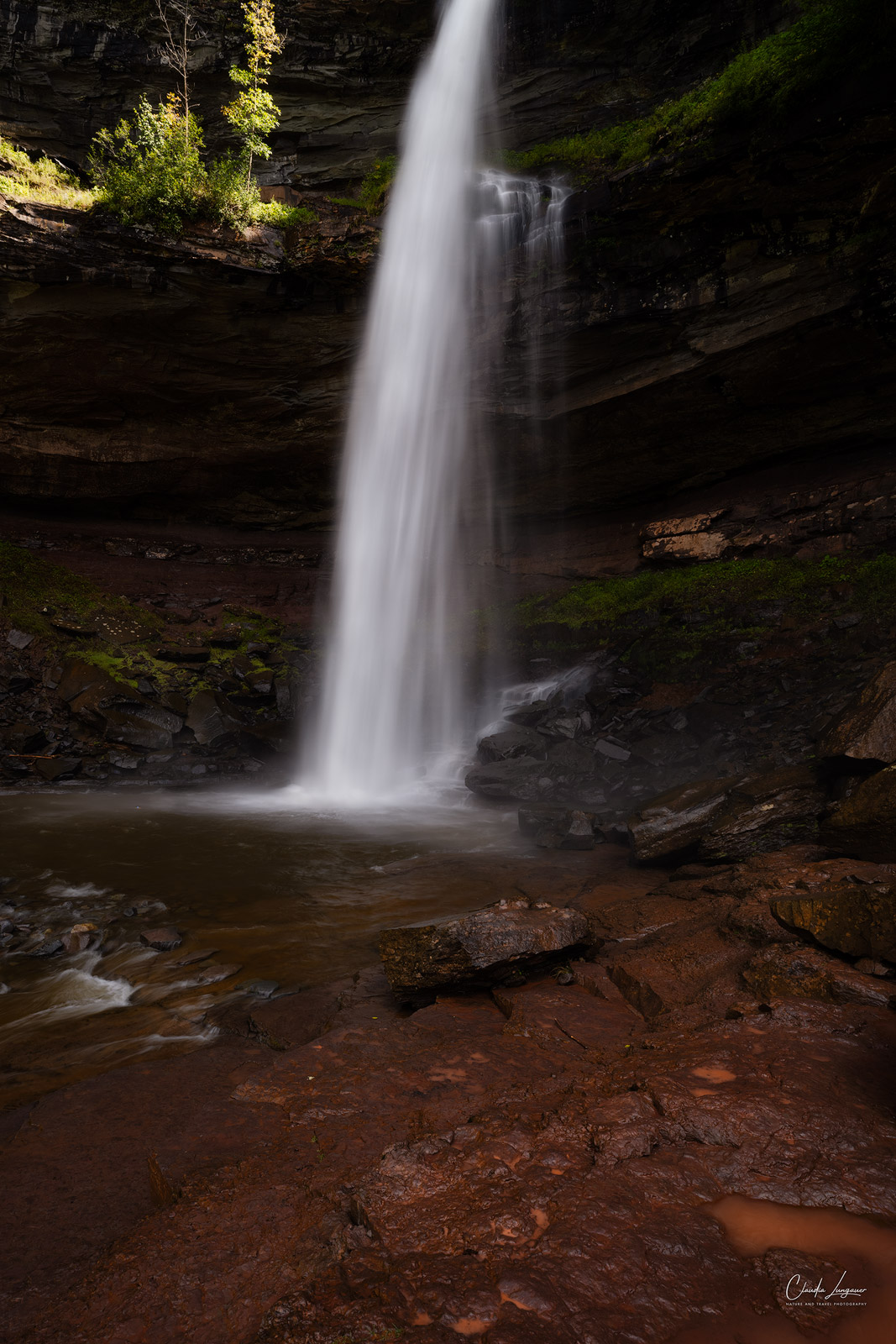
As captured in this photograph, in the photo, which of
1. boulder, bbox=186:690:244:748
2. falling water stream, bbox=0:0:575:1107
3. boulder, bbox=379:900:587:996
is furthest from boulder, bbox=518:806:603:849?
boulder, bbox=186:690:244:748

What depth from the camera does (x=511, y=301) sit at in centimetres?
1467

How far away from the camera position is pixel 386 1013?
12.3 feet

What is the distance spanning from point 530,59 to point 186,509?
54.5 feet

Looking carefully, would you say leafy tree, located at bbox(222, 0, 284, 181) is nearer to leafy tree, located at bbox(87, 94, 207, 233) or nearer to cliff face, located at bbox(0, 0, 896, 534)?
leafy tree, located at bbox(87, 94, 207, 233)

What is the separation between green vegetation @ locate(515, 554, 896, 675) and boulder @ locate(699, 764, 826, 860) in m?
6.55

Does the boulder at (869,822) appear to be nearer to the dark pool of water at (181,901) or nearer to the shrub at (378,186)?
the dark pool of water at (181,901)

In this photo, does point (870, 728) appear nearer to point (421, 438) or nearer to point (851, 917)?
point (851, 917)

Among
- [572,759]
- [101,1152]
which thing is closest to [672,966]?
[101,1152]

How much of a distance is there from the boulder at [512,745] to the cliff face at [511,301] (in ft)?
25.6

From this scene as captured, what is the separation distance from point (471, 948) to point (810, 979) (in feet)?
6.36

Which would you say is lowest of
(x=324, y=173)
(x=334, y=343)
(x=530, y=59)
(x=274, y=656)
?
(x=274, y=656)

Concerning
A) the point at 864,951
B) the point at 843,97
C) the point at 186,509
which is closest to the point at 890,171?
the point at 843,97

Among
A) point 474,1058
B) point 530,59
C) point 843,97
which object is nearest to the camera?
point 474,1058

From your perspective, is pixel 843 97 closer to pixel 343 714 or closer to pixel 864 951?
pixel 864 951
